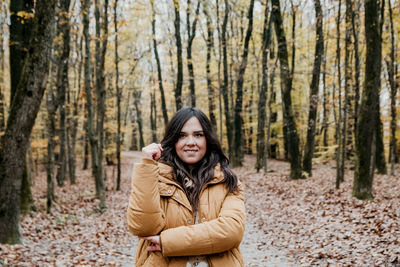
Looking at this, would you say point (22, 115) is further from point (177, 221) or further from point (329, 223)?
point (329, 223)

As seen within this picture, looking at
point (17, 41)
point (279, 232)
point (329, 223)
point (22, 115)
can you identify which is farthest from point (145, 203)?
point (17, 41)

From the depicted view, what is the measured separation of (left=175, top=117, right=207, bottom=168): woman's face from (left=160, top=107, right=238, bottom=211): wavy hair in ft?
0.11

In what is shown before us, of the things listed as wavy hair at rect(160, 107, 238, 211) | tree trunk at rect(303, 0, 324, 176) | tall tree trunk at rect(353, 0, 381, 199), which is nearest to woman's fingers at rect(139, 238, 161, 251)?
wavy hair at rect(160, 107, 238, 211)

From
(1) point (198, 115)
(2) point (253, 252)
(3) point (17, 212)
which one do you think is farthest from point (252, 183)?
(1) point (198, 115)

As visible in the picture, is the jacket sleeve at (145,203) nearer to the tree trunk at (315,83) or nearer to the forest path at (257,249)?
the forest path at (257,249)

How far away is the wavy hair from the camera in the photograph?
2.20 metres

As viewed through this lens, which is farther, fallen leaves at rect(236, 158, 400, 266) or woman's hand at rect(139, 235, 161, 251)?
fallen leaves at rect(236, 158, 400, 266)

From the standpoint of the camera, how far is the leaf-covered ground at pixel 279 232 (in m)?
5.55

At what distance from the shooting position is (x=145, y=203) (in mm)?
1916

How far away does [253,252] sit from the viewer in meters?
6.54

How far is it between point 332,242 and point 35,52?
7266mm

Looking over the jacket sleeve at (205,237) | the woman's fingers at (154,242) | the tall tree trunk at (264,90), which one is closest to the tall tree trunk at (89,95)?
the tall tree trunk at (264,90)

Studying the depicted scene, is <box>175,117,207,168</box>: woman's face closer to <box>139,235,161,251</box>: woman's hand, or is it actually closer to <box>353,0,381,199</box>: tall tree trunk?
<box>139,235,161,251</box>: woman's hand

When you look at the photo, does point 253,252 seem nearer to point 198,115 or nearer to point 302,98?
point 198,115
